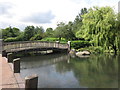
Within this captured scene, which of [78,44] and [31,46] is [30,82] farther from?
[78,44]

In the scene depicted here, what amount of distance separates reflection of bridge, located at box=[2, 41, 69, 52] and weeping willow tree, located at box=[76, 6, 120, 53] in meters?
4.36

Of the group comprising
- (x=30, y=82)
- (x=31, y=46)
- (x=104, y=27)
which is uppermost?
(x=104, y=27)

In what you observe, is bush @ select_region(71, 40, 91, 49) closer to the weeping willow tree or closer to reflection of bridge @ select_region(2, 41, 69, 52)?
reflection of bridge @ select_region(2, 41, 69, 52)

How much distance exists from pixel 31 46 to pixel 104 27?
26.9ft

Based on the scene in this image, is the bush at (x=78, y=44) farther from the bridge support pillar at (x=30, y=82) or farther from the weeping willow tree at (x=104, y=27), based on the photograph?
the bridge support pillar at (x=30, y=82)

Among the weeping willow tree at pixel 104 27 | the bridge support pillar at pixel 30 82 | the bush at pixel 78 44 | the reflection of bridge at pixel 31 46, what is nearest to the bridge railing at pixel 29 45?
the reflection of bridge at pixel 31 46

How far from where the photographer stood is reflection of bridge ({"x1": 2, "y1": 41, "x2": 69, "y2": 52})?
1440 cm

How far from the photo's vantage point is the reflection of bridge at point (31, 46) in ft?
47.2

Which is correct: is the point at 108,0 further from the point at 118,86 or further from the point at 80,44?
the point at 118,86

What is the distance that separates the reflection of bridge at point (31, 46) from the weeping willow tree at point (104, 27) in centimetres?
436

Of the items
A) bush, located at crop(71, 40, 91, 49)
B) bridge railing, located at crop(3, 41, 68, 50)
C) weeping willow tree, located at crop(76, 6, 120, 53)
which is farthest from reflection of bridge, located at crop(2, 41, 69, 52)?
weeping willow tree, located at crop(76, 6, 120, 53)

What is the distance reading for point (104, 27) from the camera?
47.7ft

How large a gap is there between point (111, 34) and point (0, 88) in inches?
498

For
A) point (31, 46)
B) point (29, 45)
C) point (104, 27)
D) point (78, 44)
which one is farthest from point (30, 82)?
point (78, 44)
